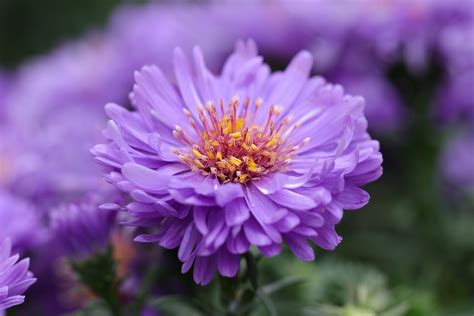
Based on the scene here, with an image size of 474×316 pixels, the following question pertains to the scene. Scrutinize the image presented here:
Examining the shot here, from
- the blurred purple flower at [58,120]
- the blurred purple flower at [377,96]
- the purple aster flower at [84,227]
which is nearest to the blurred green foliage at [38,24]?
the blurred purple flower at [58,120]

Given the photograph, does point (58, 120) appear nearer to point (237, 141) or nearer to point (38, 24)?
point (237, 141)

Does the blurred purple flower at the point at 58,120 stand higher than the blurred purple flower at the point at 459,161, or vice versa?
the blurred purple flower at the point at 58,120

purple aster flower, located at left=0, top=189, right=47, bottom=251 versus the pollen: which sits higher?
the pollen

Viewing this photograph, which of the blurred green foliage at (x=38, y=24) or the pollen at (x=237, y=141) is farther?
the blurred green foliage at (x=38, y=24)

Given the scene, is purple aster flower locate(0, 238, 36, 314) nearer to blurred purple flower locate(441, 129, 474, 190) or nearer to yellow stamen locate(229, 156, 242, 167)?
yellow stamen locate(229, 156, 242, 167)

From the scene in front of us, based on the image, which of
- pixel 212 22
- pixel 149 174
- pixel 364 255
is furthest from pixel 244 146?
pixel 212 22

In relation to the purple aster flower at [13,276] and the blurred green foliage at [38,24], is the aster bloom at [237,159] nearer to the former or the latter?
the purple aster flower at [13,276]

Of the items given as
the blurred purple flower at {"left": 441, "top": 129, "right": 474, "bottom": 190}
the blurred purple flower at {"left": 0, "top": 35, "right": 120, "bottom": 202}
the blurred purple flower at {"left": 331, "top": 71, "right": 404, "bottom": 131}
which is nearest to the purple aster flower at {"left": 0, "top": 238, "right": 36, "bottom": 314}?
the blurred purple flower at {"left": 0, "top": 35, "right": 120, "bottom": 202}

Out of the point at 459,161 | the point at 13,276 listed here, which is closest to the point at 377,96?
the point at 459,161
